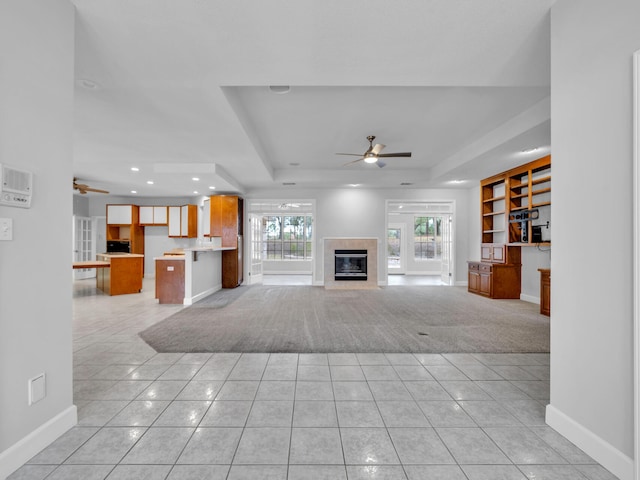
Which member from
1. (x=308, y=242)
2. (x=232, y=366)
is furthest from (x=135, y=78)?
(x=308, y=242)

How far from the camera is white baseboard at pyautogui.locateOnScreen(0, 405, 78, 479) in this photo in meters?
1.46

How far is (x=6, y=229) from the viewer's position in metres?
1.47

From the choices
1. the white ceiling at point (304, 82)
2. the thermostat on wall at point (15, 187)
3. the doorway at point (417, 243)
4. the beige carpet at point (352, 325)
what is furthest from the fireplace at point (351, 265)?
the thermostat on wall at point (15, 187)

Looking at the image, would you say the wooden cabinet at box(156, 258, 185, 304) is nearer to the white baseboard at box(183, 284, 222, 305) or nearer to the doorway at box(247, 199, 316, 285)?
the white baseboard at box(183, 284, 222, 305)

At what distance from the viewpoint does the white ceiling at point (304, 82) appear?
1947 millimetres

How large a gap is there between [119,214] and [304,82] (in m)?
8.92

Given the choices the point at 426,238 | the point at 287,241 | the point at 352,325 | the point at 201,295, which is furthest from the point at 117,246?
the point at 426,238

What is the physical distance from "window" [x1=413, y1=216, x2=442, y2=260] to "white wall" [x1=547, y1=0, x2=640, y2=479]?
31.8 feet

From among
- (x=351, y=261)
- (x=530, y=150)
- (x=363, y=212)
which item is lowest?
(x=351, y=261)

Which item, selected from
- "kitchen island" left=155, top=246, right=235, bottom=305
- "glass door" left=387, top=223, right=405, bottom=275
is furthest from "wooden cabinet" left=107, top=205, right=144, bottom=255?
"glass door" left=387, top=223, right=405, bottom=275

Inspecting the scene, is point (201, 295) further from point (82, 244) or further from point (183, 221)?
point (82, 244)

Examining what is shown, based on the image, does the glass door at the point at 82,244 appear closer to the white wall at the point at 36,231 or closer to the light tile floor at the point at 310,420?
the light tile floor at the point at 310,420

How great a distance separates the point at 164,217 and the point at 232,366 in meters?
8.03

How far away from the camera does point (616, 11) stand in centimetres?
153
